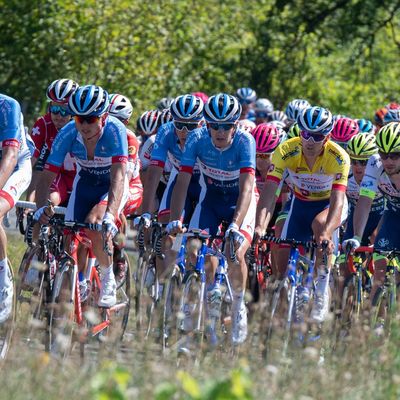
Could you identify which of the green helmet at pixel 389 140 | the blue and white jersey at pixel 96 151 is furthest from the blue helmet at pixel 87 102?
the green helmet at pixel 389 140

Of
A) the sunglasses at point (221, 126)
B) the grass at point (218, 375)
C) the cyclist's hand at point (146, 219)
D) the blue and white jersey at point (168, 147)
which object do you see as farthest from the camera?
the blue and white jersey at point (168, 147)

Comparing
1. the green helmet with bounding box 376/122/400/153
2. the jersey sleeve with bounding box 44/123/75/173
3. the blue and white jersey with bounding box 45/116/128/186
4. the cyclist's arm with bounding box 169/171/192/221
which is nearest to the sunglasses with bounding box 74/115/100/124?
the blue and white jersey with bounding box 45/116/128/186

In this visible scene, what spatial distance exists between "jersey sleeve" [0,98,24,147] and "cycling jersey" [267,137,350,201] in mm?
3030

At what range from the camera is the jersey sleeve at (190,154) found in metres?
11.2

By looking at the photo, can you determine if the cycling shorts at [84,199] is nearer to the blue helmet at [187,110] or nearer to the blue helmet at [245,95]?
the blue helmet at [187,110]

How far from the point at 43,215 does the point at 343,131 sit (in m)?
5.99

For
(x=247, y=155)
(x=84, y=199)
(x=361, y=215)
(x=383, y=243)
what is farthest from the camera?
(x=361, y=215)

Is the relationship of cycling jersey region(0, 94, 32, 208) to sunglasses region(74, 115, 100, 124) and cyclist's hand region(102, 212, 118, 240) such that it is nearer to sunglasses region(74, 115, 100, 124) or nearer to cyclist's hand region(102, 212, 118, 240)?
cyclist's hand region(102, 212, 118, 240)

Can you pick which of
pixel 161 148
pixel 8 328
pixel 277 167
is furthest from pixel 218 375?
pixel 161 148

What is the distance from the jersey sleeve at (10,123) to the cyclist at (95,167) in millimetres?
854

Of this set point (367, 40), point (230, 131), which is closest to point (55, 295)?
point (230, 131)

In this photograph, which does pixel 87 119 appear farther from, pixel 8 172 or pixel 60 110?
pixel 60 110

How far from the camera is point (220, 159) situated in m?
11.5

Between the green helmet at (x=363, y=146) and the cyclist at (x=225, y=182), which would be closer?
the cyclist at (x=225, y=182)
